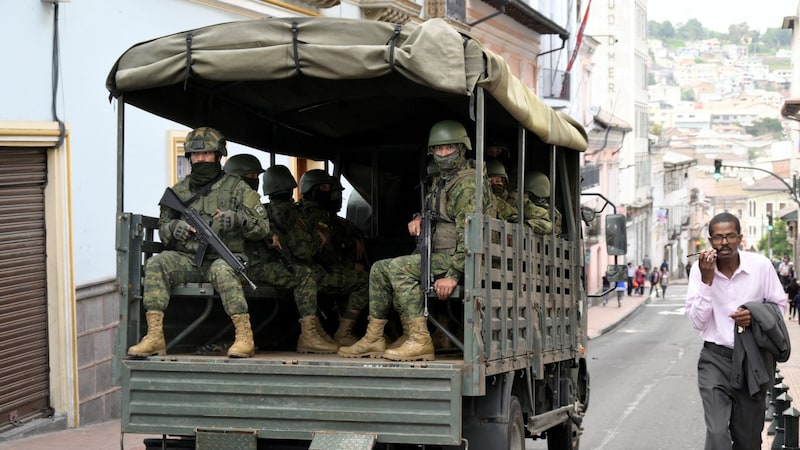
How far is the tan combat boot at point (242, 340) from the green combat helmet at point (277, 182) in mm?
1954

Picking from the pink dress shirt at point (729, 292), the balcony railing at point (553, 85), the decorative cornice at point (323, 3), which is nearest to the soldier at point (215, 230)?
the pink dress shirt at point (729, 292)

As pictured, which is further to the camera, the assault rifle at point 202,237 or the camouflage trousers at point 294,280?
the camouflage trousers at point 294,280

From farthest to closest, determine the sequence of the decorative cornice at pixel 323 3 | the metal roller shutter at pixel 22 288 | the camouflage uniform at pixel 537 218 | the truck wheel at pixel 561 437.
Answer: the decorative cornice at pixel 323 3 < the metal roller shutter at pixel 22 288 < the truck wheel at pixel 561 437 < the camouflage uniform at pixel 537 218

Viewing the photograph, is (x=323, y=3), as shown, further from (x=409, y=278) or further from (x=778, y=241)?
(x=778, y=241)

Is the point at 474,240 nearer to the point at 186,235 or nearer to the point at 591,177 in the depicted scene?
the point at 186,235

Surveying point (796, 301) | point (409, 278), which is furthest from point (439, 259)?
point (796, 301)

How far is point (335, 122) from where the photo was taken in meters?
11.5

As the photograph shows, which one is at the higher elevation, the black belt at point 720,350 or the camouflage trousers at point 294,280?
the camouflage trousers at point 294,280

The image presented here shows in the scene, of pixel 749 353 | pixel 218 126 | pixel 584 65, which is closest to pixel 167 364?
pixel 218 126

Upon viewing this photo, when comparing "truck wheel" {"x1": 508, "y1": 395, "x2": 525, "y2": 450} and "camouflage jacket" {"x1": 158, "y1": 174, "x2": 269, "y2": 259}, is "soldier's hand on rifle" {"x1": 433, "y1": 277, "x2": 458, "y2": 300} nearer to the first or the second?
"truck wheel" {"x1": 508, "y1": 395, "x2": 525, "y2": 450}

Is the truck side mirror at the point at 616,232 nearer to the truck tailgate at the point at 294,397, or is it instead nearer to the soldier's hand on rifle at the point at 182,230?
the truck tailgate at the point at 294,397

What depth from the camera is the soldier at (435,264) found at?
8.34m

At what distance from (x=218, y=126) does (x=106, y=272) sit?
4478 millimetres

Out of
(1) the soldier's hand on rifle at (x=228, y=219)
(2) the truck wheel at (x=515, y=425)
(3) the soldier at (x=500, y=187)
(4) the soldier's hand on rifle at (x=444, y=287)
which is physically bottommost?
(2) the truck wheel at (x=515, y=425)
